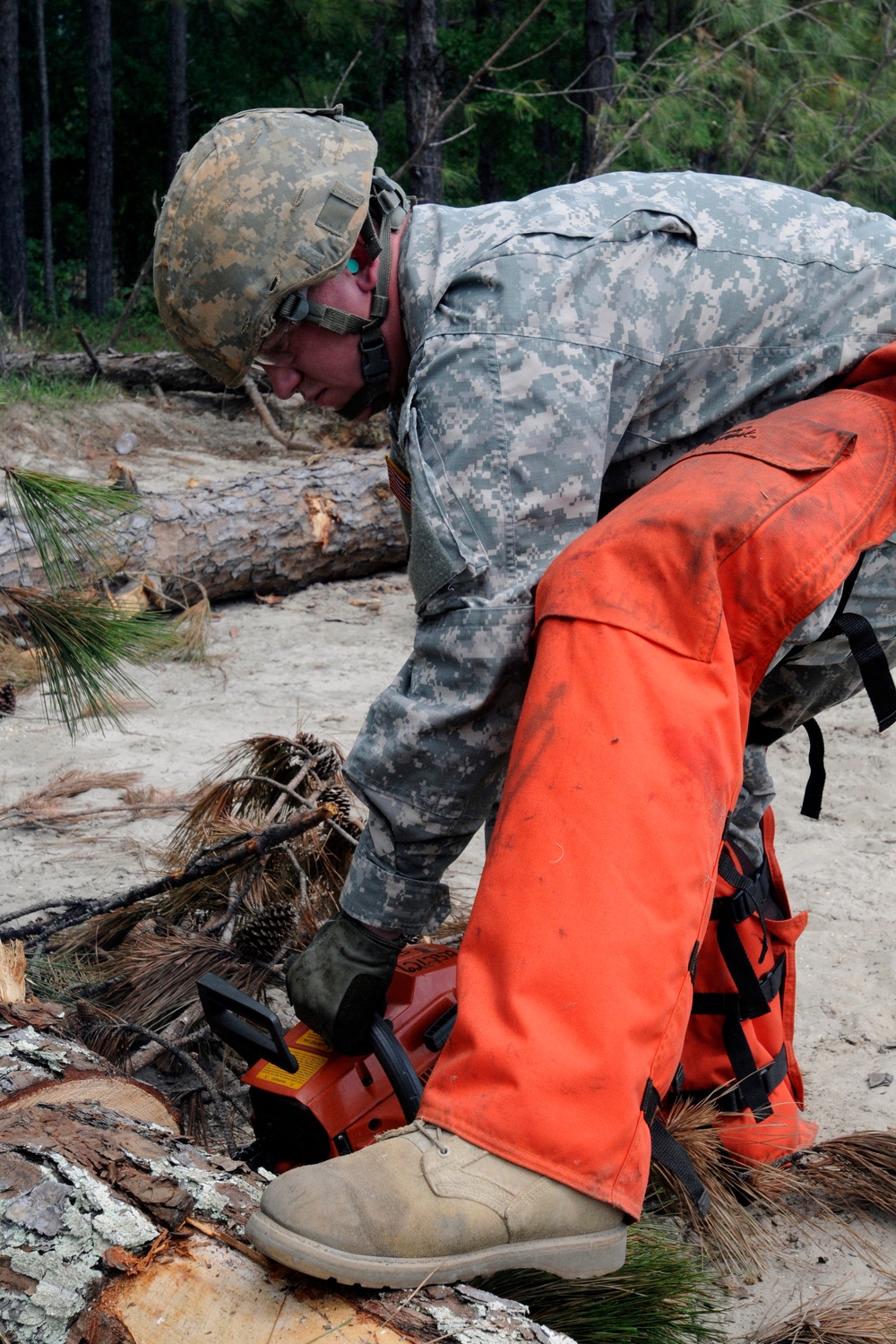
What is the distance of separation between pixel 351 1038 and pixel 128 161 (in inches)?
707

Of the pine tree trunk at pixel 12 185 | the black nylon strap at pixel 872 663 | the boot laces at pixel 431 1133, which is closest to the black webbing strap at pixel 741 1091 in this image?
the black nylon strap at pixel 872 663

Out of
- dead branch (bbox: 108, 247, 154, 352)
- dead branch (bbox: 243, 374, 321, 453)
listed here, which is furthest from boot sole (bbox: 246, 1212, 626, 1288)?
dead branch (bbox: 243, 374, 321, 453)

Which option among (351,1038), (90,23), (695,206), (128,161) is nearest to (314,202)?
(695,206)

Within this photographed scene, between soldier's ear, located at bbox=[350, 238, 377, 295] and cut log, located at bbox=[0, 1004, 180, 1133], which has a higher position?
soldier's ear, located at bbox=[350, 238, 377, 295]

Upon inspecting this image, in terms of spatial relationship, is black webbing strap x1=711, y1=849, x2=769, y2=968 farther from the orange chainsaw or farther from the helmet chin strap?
the helmet chin strap

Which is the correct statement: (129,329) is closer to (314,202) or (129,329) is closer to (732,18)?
(732,18)

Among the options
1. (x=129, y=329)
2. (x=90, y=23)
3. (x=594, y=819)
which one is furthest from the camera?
(x=129, y=329)

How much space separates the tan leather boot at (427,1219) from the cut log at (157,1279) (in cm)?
5

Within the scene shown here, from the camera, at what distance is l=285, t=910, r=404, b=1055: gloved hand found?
1681 millimetres

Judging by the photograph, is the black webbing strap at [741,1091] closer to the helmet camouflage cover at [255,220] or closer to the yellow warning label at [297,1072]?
the yellow warning label at [297,1072]

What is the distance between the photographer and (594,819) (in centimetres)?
130

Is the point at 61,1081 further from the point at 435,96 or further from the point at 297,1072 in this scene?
the point at 435,96

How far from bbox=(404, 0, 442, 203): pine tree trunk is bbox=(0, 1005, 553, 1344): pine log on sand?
8.19m

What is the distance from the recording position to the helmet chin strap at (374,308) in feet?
5.97
